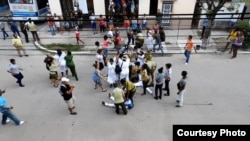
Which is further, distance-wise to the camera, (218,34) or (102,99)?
(218,34)

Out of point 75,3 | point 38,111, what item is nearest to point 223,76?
point 38,111

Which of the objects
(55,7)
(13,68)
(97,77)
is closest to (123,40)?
(97,77)


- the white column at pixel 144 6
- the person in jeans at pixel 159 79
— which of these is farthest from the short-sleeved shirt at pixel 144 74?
the white column at pixel 144 6

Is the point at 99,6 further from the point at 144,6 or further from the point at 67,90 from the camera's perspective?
the point at 67,90

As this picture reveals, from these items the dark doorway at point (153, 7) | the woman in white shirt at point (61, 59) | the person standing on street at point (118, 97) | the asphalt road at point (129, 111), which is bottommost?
the asphalt road at point (129, 111)

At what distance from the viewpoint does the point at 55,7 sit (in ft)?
51.6

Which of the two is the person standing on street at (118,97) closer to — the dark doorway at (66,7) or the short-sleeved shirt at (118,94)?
the short-sleeved shirt at (118,94)

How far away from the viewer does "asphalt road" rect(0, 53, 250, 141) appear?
6898mm

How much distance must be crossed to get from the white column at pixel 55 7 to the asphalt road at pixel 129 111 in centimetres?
701

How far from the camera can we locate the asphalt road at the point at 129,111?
6.90 metres

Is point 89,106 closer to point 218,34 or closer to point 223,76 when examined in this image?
point 223,76

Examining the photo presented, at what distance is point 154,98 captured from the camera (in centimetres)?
828

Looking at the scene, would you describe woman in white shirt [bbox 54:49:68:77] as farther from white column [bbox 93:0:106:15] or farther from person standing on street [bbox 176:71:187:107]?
white column [bbox 93:0:106:15]

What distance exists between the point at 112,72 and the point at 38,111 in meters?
2.98
